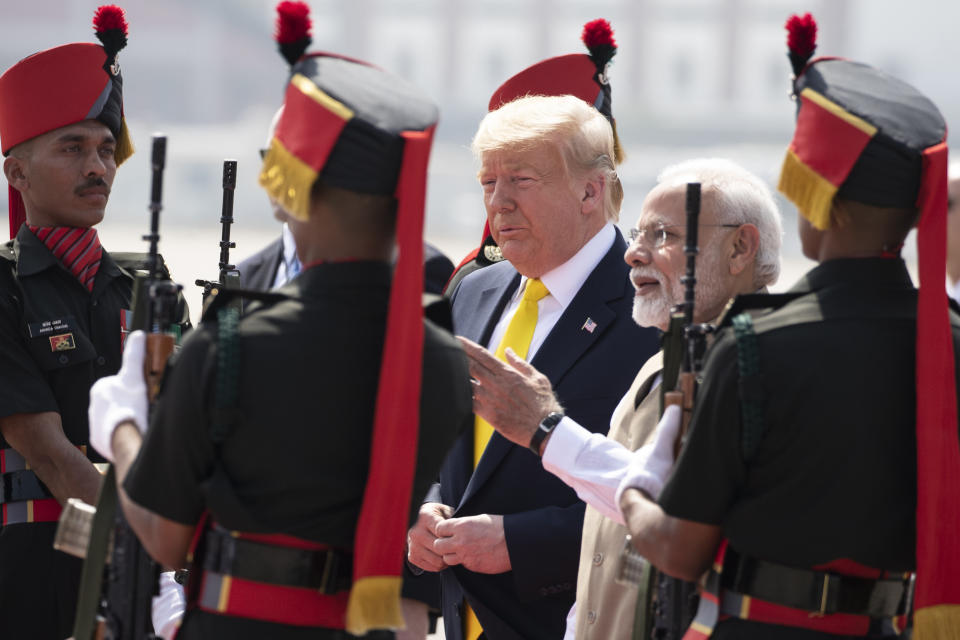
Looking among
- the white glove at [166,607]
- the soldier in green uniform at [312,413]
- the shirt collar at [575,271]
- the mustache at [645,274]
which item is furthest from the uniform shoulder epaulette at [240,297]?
the shirt collar at [575,271]

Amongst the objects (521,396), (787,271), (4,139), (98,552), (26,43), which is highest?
(4,139)

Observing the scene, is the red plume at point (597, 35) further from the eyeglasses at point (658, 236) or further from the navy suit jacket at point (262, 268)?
the eyeglasses at point (658, 236)

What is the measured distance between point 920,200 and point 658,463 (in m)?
0.70

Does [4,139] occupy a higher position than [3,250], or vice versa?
[4,139]

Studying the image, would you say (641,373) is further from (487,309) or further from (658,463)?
(487,309)

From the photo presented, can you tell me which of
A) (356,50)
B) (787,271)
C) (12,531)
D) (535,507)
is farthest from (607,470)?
(356,50)

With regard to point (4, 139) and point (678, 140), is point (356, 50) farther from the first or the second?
point (4, 139)

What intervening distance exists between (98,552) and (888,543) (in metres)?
1.54

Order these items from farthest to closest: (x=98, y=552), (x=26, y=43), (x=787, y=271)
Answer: (x=26, y=43)
(x=787, y=271)
(x=98, y=552)

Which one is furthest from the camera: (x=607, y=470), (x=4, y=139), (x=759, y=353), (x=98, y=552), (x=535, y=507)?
(x=4, y=139)

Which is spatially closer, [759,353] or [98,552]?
[759,353]

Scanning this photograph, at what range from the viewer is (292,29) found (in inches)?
91.7

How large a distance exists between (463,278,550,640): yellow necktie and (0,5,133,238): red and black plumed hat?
4.62 feet

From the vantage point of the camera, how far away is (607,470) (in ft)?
9.58
